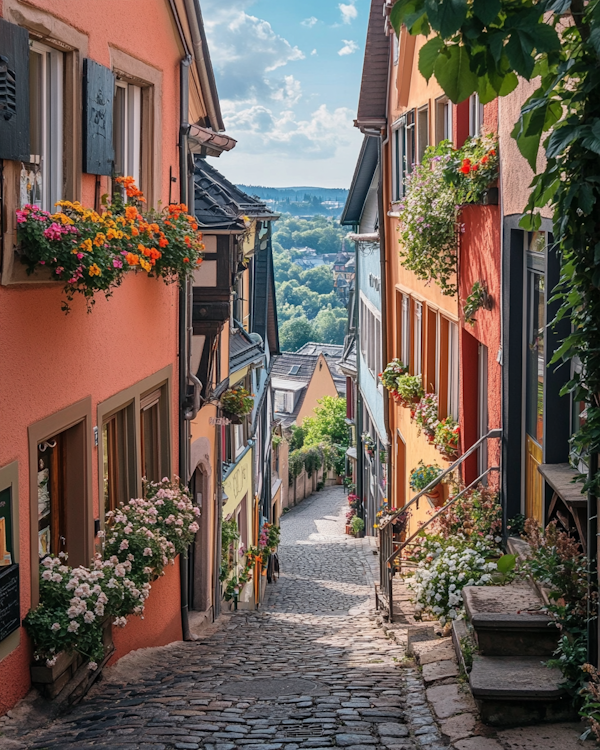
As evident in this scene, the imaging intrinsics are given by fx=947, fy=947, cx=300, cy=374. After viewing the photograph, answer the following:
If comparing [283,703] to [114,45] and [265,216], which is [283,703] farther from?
[265,216]

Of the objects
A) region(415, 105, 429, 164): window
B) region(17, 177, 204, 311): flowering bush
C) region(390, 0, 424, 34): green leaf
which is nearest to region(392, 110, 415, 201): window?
region(415, 105, 429, 164): window

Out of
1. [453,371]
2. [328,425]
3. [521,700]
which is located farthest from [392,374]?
[328,425]

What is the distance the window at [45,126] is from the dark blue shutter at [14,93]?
49 centimetres

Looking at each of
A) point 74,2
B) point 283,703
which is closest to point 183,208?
point 74,2

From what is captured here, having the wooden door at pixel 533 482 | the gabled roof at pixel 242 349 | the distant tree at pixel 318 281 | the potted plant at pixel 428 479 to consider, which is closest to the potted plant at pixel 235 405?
the gabled roof at pixel 242 349

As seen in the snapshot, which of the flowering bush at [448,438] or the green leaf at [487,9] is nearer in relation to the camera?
the green leaf at [487,9]

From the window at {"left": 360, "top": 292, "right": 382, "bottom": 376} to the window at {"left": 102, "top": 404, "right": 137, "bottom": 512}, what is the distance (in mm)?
11358

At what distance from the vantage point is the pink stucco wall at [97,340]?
505cm

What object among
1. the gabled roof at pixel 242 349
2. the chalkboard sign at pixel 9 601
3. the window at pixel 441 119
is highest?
the window at pixel 441 119

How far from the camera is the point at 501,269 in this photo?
25.1ft

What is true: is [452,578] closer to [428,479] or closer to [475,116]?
[428,479]

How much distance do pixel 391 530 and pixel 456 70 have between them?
23.6ft

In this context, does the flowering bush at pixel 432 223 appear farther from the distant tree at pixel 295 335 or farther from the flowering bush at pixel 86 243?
the distant tree at pixel 295 335

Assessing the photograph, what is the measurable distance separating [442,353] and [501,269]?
3.63 m
